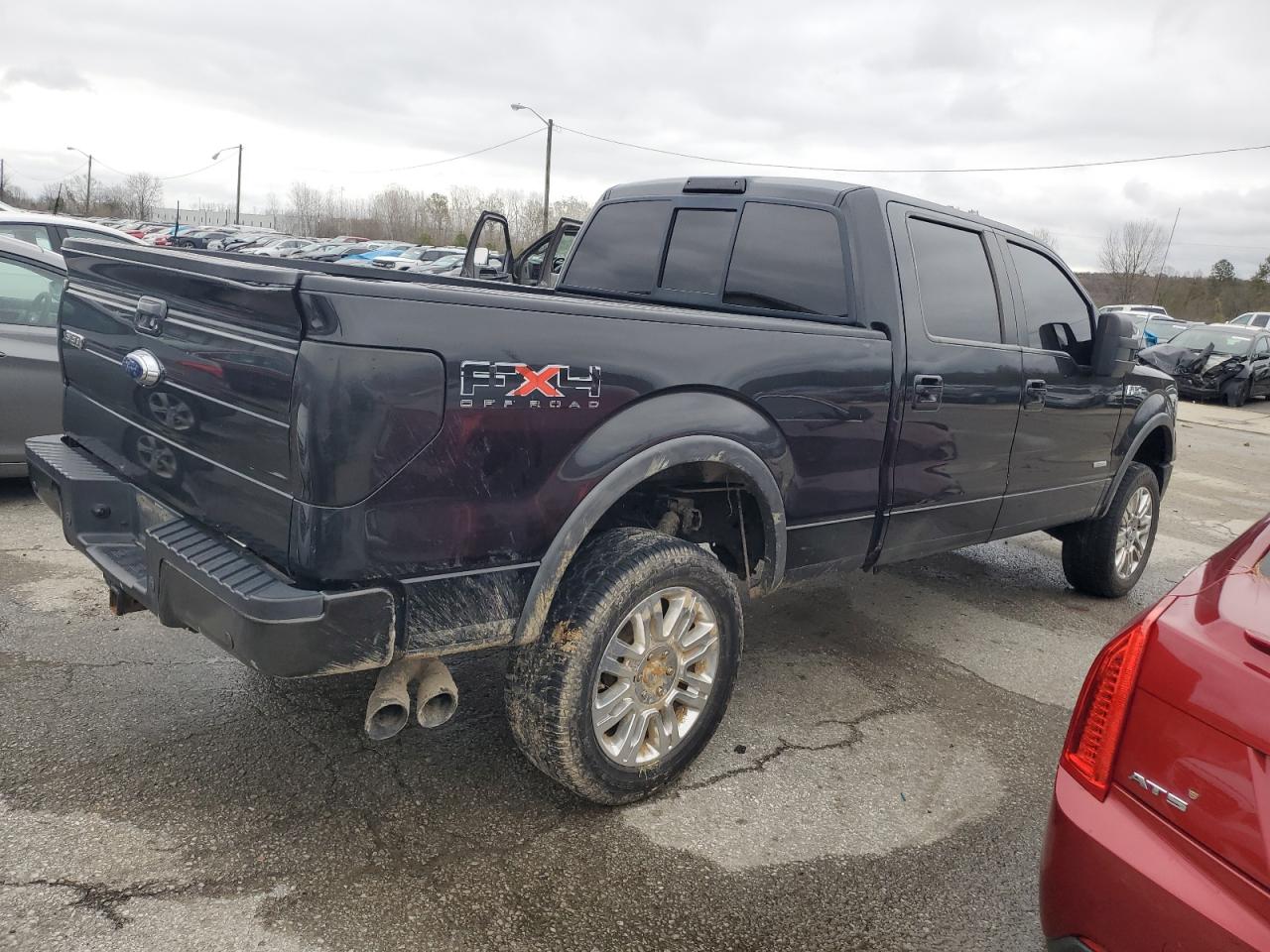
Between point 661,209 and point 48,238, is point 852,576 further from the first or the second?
point 48,238

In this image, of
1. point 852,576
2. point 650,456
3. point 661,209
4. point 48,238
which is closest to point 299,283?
point 650,456

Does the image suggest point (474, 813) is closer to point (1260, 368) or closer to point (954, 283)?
point (954, 283)

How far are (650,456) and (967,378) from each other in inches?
68.1

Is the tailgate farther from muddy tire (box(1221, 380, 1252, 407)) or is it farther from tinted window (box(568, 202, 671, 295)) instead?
muddy tire (box(1221, 380, 1252, 407))

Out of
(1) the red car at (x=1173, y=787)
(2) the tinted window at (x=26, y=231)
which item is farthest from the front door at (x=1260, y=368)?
(1) the red car at (x=1173, y=787)

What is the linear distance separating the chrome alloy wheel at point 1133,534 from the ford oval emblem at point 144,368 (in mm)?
4878

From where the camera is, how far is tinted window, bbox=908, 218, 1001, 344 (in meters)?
3.87

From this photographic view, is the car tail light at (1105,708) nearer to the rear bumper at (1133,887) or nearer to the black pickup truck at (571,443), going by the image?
the rear bumper at (1133,887)

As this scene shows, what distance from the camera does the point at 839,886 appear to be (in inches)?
108

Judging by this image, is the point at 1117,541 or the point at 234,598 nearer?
the point at 234,598

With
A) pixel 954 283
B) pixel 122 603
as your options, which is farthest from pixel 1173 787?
pixel 122 603

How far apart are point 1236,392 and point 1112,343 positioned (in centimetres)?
1745

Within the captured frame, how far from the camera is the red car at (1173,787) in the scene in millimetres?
1688

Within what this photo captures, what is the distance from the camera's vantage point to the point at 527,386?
2488 mm
